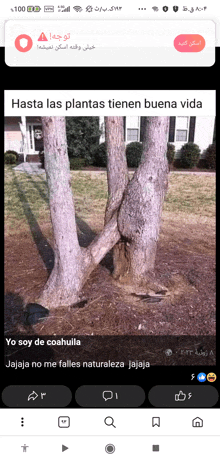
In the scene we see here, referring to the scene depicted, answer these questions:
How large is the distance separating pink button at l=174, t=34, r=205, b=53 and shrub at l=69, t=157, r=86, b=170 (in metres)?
12.6

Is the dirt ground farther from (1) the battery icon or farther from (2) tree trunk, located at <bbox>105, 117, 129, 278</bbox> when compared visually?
(1) the battery icon

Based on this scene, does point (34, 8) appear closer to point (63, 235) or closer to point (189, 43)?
point (189, 43)

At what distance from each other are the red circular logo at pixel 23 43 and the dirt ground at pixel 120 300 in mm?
2188

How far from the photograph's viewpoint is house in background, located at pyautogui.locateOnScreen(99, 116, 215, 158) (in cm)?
1609

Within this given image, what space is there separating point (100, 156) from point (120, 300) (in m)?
12.4

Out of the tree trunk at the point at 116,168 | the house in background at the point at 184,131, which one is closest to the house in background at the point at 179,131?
the house in background at the point at 184,131

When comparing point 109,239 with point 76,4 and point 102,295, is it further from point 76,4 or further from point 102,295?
point 76,4

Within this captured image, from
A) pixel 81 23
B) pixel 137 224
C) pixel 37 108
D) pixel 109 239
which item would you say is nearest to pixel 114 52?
pixel 81 23

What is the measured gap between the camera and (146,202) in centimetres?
370

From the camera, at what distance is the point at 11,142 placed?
18.5 meters
